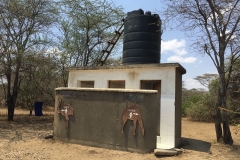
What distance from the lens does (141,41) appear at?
32.0 ft

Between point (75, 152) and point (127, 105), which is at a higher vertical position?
point (127, 105)

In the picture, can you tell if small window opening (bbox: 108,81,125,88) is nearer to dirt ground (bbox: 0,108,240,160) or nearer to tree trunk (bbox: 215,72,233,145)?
dirt ground (bbox: 0,108,240,160)

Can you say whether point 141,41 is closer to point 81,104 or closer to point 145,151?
point 81,104

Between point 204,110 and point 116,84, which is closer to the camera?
point 116,84

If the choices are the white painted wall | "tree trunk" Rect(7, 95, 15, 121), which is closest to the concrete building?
the white painted wall

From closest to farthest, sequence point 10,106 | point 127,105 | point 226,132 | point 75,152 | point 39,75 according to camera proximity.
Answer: point 75,152
point 127,105
point 226,132
point 10,106
point 39,75

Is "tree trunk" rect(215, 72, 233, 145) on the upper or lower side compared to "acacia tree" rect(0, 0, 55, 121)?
lower

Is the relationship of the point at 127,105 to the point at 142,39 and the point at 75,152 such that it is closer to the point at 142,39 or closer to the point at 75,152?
the point at 75,152

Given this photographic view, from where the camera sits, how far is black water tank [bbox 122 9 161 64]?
9734 millimetres

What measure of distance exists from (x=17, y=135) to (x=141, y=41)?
6.30 metres

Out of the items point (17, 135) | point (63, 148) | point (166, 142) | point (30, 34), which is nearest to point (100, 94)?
point (63, 148)

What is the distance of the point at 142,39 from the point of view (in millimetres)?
9758

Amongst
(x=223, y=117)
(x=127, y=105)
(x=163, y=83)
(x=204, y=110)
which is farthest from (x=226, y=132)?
(x=204, y=110)

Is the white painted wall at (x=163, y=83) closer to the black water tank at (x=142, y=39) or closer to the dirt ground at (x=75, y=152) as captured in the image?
the dirt ground at (x=75, y=152)
